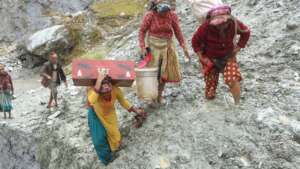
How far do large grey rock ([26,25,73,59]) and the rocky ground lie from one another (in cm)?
683

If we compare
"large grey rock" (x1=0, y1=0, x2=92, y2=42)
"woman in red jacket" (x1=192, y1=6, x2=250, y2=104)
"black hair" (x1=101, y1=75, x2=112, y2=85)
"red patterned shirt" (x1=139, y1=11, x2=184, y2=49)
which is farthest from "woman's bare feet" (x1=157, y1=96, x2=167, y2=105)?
"large grey rock" (x1=0, y1=0, x2=92, y2=42)

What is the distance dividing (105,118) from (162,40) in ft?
4.12

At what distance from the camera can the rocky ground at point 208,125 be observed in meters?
5.61

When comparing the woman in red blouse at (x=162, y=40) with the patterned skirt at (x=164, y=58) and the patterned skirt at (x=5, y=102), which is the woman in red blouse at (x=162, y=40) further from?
the patterned skirt at (x=5, y=102)

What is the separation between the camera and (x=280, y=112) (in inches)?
237

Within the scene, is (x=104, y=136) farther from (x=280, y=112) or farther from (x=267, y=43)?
(x=267, y=43)

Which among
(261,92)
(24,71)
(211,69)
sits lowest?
(24,71)

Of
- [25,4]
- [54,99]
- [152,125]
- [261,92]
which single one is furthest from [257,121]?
[25,4]

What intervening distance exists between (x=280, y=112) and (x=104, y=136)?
206 cm

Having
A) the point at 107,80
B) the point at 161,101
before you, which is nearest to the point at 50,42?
the point at 161,101

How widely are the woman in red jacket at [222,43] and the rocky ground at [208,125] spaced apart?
0.49 meters

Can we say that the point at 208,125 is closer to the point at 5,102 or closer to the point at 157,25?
the point at 157,25

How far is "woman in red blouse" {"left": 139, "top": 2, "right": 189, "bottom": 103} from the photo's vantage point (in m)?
6.34

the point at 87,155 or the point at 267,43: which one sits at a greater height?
the point at 267,43
